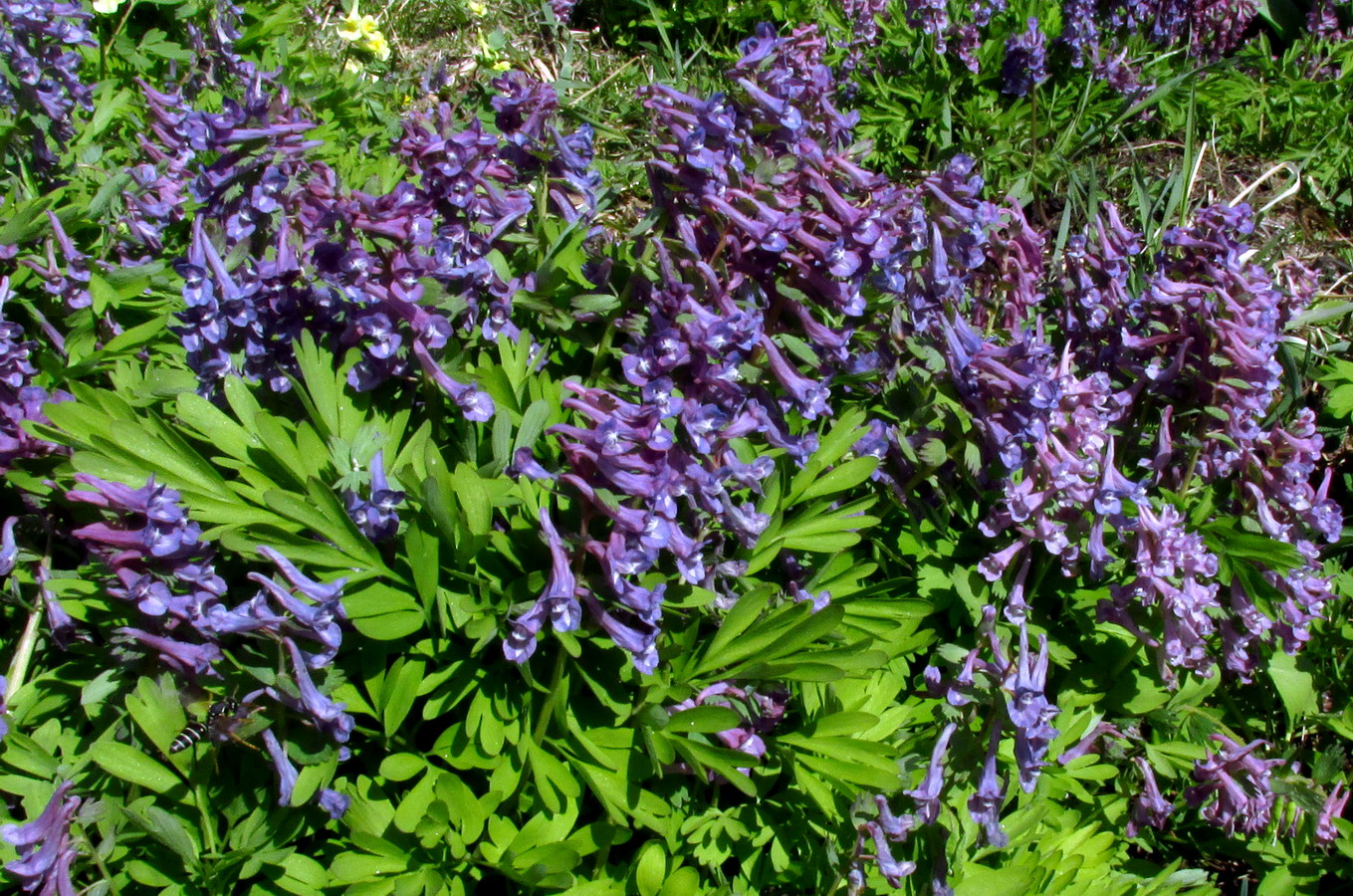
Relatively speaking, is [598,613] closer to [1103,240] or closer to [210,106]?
[1103,240]

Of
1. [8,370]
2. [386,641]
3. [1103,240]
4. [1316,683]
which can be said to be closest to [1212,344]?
[1103,240]

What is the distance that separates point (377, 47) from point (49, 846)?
479 centimetres

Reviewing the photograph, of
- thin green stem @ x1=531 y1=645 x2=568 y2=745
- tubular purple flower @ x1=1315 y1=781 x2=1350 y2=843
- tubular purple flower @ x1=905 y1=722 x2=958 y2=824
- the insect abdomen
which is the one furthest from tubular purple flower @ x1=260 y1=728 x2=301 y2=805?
tubular purple flower @ x1=1315 y1=781 x2=1350 y2=843

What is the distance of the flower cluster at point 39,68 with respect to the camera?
10.1 feet

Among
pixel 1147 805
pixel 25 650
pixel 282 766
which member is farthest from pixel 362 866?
pixel 1147 805

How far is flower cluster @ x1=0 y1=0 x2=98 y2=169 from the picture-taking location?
3066mm

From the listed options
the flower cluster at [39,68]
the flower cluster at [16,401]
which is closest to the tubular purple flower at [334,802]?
the flower cluster at [16,401]

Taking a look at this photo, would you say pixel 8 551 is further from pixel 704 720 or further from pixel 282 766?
pixel 704 720

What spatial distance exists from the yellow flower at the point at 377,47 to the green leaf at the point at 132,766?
14.8 ft

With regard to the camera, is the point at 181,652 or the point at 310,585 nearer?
the point at 310,585

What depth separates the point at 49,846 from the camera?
6.73 feet

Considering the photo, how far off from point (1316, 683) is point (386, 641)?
2.96m

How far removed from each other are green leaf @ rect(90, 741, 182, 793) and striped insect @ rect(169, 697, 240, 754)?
0.09m

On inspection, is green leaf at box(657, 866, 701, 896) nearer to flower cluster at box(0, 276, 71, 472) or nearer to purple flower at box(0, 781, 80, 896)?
purple flower at box(0, 781, 80, 896)
